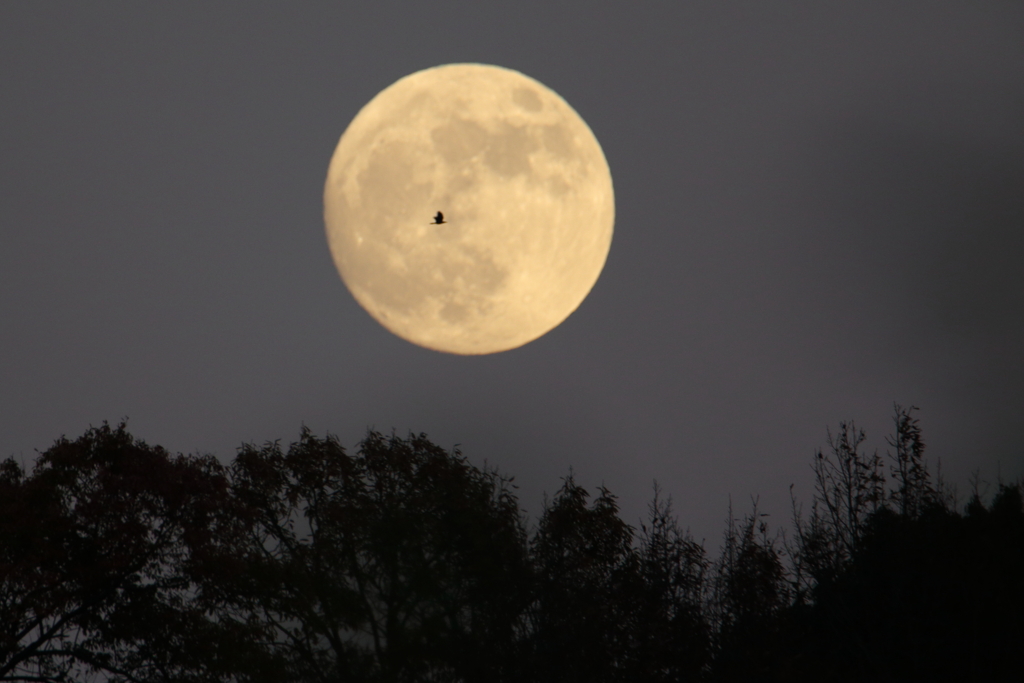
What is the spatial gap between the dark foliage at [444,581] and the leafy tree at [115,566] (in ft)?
0.19

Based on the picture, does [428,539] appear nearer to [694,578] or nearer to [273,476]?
[273,476]

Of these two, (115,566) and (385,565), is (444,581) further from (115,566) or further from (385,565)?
(115,566)

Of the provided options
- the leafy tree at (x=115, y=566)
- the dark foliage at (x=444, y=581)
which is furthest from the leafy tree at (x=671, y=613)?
the leafy tree at (x=115, y=566)

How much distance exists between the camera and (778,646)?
28.8m

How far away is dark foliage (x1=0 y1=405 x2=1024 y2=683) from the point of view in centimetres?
2488

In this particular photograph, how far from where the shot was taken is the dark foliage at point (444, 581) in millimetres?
24875

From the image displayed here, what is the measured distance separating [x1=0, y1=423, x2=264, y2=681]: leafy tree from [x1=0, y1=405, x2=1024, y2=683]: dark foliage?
6 cm

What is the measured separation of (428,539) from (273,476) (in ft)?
17.6

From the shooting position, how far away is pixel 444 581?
95.7 feet

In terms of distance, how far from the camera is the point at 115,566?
24.2 meters

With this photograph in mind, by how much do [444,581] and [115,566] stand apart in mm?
9499

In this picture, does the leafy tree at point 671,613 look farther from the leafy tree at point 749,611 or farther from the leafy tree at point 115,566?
the leafy tree at point 115,566

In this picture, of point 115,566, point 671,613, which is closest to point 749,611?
point 671,613

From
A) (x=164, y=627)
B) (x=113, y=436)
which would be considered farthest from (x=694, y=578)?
(x=113, y=436)
